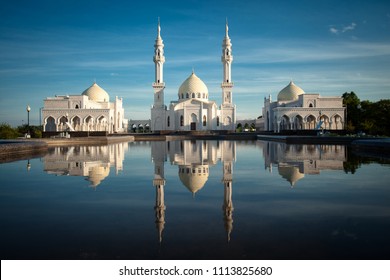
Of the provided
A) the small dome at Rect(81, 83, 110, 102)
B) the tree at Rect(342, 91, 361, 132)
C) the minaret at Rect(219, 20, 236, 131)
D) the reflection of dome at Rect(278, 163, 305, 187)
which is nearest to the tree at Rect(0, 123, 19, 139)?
the small dome at Rect(81, 83, 110, 102)

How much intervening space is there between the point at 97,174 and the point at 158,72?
3879 centimetres

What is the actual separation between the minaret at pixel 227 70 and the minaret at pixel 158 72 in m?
7.62

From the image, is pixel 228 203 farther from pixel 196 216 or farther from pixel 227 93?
pixel 227 93

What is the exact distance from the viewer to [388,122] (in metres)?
32.1

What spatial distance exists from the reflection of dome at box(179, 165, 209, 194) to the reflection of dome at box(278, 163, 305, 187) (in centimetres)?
172

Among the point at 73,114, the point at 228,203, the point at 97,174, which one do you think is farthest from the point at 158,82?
the point at 228,203

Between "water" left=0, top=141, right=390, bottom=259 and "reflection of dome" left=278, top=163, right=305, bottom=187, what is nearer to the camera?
"water" left=0, top=141, right=390, bottom=259

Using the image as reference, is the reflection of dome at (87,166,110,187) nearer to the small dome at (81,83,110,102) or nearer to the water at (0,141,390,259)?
the water at (0,141,390,259)

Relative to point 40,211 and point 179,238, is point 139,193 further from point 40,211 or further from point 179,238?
point 179,238

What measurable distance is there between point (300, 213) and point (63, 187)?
435 cm

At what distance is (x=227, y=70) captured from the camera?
154ft

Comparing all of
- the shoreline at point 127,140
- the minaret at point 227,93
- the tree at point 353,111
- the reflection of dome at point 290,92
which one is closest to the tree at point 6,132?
the shoreline at point 127,140

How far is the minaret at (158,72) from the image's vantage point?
45719mm

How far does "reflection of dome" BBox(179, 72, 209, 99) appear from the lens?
48625 mm
